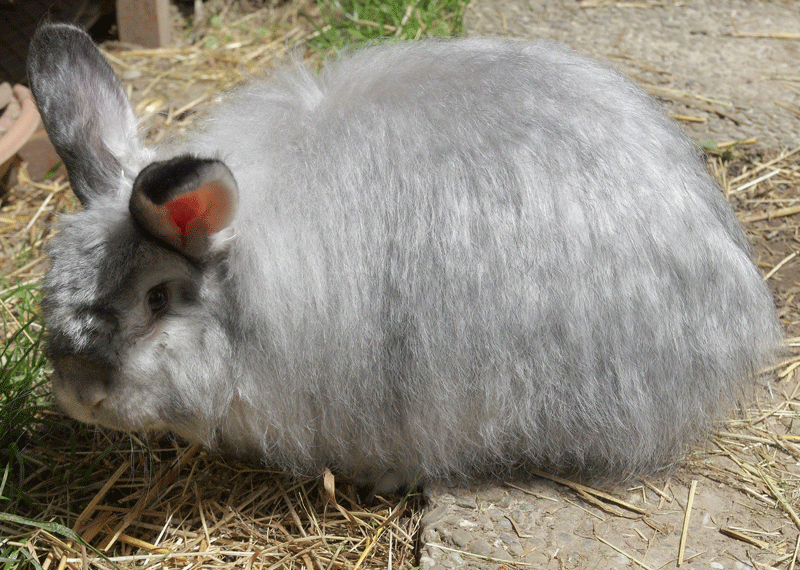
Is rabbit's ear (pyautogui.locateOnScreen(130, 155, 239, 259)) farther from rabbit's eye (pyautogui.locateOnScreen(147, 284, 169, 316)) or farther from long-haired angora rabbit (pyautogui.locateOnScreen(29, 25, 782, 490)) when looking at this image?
rabbit's eye (pyautogui.locateOnScreen(147, 284, 169, 316))

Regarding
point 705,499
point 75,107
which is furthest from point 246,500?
point 705,499

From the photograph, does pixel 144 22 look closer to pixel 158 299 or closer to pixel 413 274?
pixel 158 299

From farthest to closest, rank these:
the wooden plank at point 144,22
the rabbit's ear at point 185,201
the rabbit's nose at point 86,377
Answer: the wooden plank at point 144,22 → the rabbit's nose at point 86,377 → the rabbit's ear at point 185,201

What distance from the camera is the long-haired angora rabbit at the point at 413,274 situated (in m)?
2.28

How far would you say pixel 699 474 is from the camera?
8.91ft

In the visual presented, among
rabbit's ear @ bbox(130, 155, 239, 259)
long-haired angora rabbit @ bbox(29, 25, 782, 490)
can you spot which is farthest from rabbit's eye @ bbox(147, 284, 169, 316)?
rabbit's ear @ bbox(130, 155, 239, 259)

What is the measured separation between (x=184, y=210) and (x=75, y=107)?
2.28 ft

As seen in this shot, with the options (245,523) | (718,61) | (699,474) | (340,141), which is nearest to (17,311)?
(245,523)

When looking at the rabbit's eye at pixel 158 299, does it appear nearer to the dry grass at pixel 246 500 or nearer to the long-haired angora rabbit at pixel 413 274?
the long-haired angora rabbit at pixel 413 274

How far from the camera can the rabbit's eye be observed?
226 centimetres

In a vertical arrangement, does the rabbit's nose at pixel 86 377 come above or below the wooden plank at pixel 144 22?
below

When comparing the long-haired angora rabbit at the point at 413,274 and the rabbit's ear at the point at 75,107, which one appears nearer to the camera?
the long-haired angora rabbit at the point at 413,274

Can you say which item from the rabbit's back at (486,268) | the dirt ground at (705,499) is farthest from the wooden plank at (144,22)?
the dirt ground at (705,499)

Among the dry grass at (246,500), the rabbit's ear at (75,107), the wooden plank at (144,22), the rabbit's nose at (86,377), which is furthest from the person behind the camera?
the wooden plank at (144,22)
